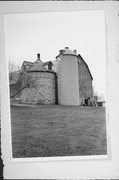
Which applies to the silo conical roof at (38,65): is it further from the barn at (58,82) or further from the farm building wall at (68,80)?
the farm building wall at (68,80)

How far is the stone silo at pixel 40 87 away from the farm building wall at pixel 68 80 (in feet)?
0.22

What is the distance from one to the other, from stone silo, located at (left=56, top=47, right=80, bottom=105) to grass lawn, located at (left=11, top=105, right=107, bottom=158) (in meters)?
0.08

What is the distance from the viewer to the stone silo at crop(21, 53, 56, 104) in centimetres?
221

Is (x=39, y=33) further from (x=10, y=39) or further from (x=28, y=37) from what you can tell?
(x=10, y=39)

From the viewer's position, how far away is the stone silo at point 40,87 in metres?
2.21

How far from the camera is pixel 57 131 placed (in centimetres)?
220

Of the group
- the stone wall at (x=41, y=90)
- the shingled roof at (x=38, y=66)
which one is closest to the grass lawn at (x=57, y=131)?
the stone wall at (x=41, y=90)

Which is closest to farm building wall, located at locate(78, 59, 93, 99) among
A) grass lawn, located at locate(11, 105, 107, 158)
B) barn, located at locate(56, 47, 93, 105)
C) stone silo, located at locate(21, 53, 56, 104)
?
barn, located at locate(56, 47, 93, 105)

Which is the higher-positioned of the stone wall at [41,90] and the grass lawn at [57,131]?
the stone wall at [41,90]

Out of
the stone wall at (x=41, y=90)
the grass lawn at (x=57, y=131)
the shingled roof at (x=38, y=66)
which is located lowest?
the grass lawn at (x=57, y=131)

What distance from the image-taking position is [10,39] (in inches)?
87.9

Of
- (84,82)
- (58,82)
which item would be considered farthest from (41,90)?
(84,82)

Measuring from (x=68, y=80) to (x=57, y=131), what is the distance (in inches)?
19.1

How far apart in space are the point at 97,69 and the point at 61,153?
33.3 inches
